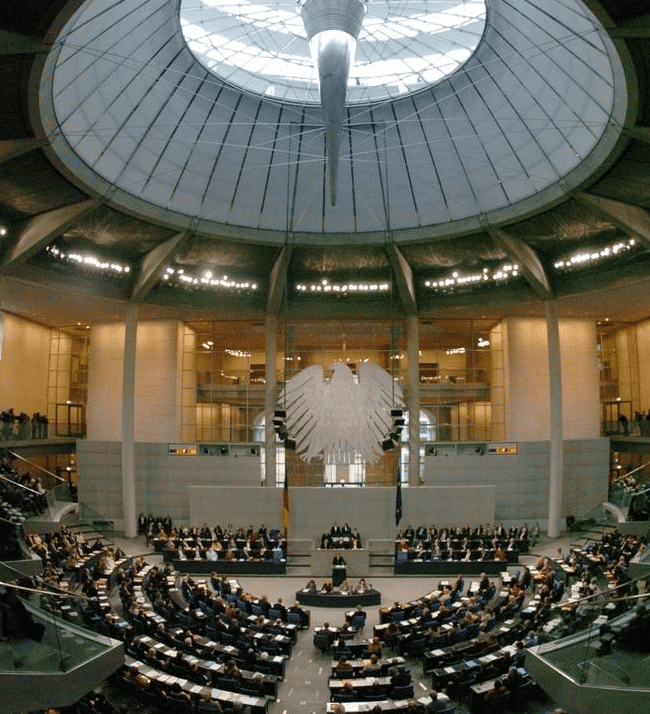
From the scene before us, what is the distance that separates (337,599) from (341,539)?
17.8 feet

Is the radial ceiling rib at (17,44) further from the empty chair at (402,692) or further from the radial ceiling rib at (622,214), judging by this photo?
the radial ceiling rib at (622,214)

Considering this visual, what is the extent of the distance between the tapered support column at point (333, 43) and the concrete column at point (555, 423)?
55.4ft

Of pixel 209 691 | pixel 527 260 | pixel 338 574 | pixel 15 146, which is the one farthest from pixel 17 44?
pixel 527 260

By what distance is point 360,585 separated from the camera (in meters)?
22.3

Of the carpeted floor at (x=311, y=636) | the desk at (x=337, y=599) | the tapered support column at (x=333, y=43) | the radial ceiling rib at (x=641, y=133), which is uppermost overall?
the tapered support column at (x=333, y=43)

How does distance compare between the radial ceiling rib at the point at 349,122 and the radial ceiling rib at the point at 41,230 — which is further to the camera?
the radial ceiling rib at the point at 41,230

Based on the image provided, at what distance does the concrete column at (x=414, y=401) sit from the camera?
108 feet

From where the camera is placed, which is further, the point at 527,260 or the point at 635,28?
the point at 527,260

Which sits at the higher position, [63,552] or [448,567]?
[63,552]

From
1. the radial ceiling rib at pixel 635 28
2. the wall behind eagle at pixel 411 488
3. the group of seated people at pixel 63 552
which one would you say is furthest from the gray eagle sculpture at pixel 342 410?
the wall behind eagle at pixel 411 488

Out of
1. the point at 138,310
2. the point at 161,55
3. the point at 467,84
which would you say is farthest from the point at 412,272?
the point at 161,55

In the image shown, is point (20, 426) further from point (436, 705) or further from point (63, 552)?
point (436, 705)

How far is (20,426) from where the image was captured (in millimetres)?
30531

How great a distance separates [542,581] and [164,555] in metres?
13.9
